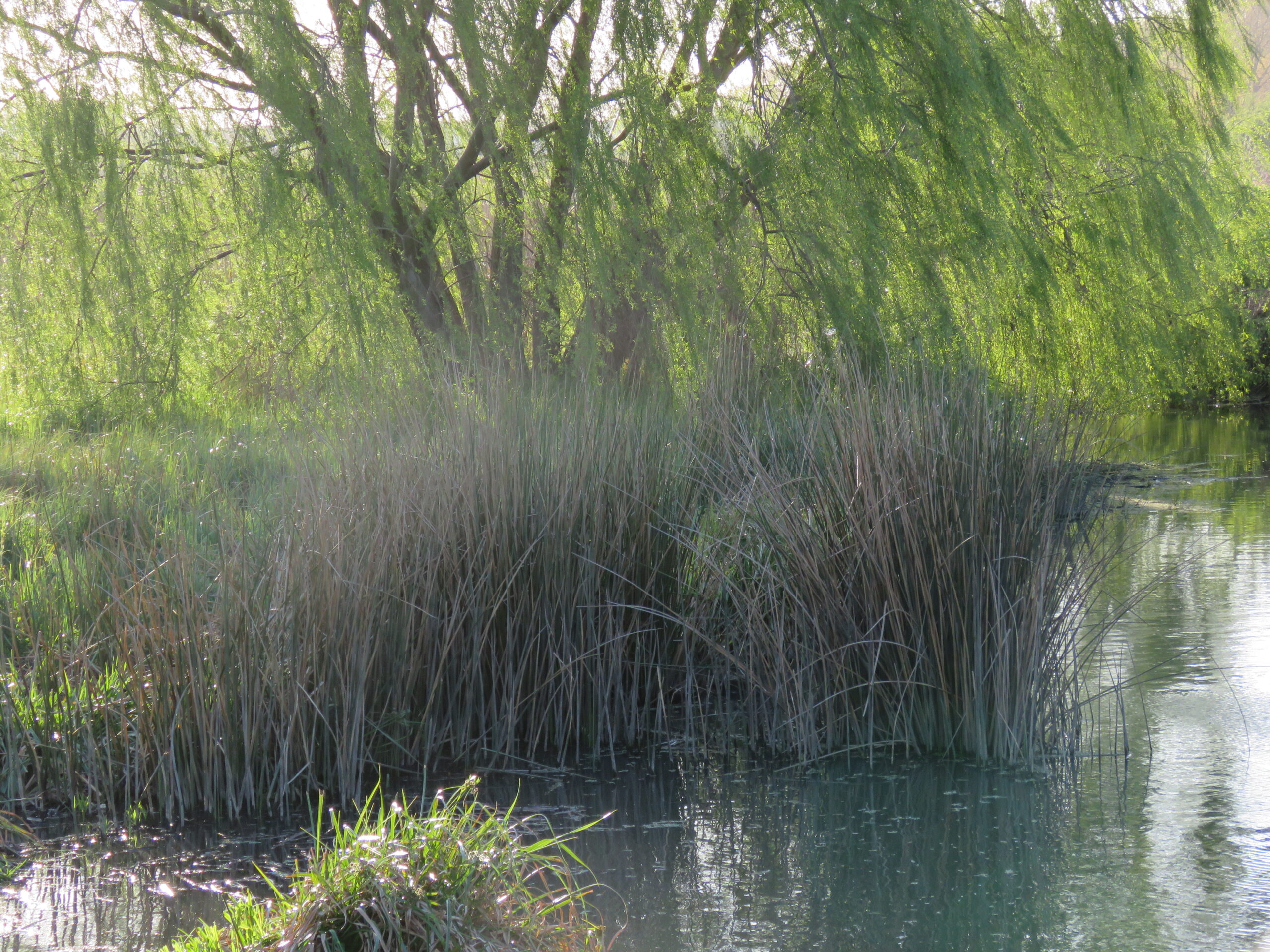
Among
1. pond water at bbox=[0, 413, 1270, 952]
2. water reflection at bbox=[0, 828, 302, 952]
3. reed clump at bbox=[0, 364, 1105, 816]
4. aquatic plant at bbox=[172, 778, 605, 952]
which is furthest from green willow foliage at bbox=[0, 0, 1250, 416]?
aquatic plant at bbox=[172, 778, 605, 952]

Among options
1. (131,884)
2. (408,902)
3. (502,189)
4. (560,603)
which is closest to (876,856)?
(560,603)

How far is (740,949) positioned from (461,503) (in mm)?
1908

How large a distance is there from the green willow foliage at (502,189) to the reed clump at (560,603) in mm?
2183

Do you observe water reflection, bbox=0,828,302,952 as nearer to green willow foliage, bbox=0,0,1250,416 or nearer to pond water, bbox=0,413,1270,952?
pond water, bbox=0,413,1270,952

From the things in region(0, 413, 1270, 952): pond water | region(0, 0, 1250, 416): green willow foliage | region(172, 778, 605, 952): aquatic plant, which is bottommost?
region(0, 413, 1270, 952): pond water

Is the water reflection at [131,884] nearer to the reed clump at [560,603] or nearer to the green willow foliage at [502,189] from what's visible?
the reed clump at [560,603]

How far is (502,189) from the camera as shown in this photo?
7.63 meters

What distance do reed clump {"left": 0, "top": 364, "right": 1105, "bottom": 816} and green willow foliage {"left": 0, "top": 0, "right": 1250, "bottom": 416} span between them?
7.16 ft

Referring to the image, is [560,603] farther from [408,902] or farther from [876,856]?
[408,902]

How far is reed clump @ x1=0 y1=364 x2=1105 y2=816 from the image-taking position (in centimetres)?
401

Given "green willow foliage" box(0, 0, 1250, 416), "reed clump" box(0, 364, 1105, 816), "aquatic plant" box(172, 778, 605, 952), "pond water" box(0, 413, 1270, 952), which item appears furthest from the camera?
"green willow foliage" box(0, 0, 1250, 416)

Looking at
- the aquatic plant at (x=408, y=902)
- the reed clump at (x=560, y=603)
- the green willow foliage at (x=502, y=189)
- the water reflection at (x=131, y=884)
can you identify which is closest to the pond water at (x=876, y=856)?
the water reflection at (x=131, y=884)

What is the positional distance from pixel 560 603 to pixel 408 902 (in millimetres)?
2184

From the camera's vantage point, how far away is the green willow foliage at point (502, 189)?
7039 millimetres
